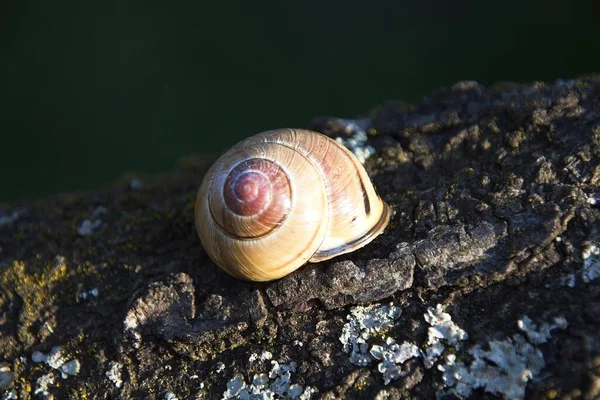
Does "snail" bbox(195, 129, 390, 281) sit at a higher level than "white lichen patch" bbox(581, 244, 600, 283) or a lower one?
lower

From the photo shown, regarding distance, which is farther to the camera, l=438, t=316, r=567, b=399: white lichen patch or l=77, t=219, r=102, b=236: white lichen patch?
l=77, t=219, r=102, b=236: white lichen patch

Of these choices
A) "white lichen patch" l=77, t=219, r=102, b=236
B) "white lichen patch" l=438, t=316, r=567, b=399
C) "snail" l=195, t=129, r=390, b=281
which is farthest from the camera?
"white lichen patch" l=77, t=219, r=102, b=236

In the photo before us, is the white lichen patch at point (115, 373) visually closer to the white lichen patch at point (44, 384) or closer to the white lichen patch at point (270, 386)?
the white lichen patch at point (44, 384)

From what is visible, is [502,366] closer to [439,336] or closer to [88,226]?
[439,336]

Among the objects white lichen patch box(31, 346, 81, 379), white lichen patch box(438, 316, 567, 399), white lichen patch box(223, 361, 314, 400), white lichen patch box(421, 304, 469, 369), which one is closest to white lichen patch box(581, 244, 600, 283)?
white lichen patch box(438, 316, 567, 399)

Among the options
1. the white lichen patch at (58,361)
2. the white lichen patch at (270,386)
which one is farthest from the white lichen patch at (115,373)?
the white lichen patch at (270,386)

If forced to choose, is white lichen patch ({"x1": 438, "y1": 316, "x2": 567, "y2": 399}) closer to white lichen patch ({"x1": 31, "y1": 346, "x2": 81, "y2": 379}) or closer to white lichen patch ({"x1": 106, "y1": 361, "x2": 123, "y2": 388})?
white lichen patch ({"x1": 106, "y1": 361, "x2": 123, "y2": 388})

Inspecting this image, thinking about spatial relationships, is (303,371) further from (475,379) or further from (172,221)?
(172,221)

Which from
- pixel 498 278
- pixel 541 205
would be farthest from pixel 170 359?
pixel 541 205
